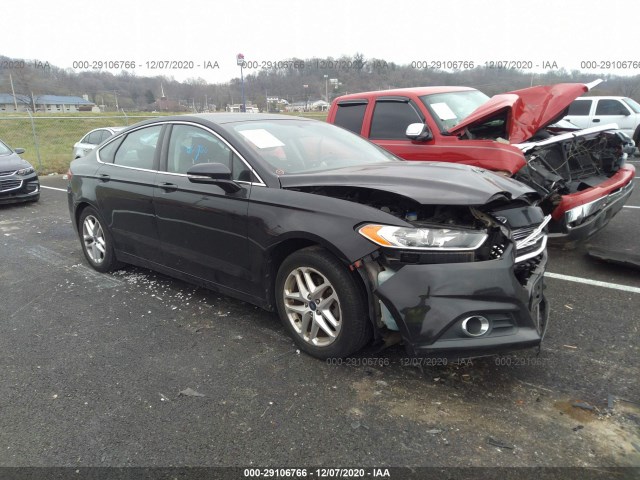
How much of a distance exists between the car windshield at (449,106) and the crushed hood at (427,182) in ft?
7.97

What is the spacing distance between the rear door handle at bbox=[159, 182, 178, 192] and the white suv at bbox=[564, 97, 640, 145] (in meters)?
12.8

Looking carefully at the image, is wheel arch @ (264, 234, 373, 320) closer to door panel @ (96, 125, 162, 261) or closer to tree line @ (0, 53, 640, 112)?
door panel @ (96, 125, 162, 261)

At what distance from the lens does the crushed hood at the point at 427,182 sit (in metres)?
2.67

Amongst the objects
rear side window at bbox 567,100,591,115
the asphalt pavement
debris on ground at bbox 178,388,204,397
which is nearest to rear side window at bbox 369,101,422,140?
the asphalt pavement

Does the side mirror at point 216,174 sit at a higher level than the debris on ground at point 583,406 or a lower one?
higher

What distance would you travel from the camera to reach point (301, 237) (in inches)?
115

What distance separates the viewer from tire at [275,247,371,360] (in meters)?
2.76

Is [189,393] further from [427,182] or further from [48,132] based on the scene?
[48,132]

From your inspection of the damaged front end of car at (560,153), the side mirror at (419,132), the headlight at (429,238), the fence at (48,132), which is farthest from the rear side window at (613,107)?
the fence at (48,132)

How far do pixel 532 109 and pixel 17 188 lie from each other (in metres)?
8.97

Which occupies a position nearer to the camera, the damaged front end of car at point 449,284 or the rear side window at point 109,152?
the damaged front end of car at point 449,284

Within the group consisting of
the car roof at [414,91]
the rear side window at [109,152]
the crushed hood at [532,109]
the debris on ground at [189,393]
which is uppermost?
the car roof at [414,91]

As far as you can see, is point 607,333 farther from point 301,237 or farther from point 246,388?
point 246,388

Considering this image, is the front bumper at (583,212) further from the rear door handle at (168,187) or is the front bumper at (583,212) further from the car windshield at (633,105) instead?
the car windshield at (633,105)
